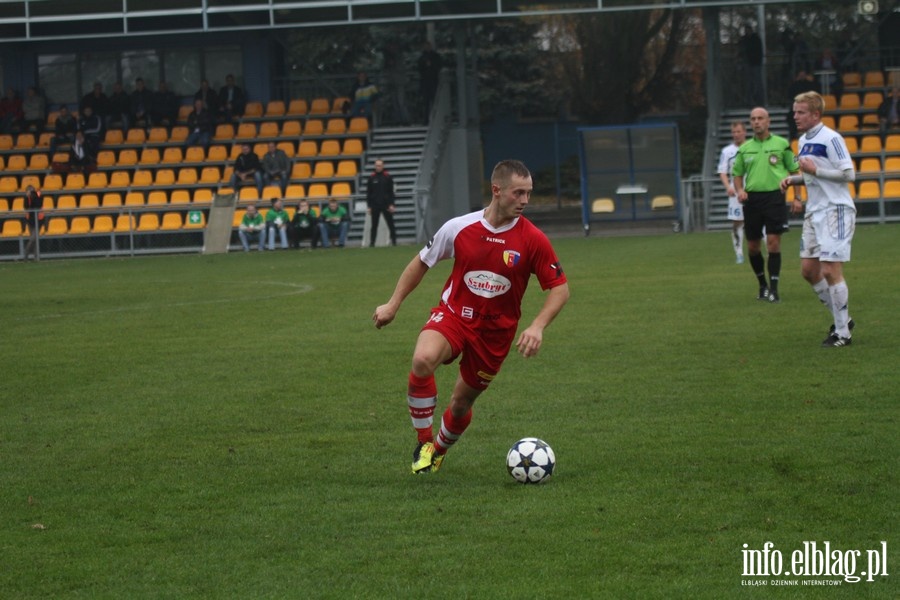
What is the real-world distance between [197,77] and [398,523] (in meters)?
34.4

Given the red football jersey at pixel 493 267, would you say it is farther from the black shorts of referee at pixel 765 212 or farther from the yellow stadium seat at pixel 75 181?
the yellow stadium seat at pixel 75 181

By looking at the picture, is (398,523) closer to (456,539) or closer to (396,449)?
(456,539)

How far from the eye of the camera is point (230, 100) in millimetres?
36406

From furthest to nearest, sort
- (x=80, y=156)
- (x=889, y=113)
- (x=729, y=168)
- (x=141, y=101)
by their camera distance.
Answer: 1. (x=141, y=101)
2. (x=80, y=156)
3. (x=889, y=113)
4. (x=729, y=168)

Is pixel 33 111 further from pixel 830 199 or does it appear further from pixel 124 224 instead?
pixel 830 199

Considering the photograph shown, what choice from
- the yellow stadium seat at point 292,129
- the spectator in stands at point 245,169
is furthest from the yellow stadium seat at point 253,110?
the spectator in stands at point 245,169

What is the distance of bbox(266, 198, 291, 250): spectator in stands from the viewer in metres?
30.6

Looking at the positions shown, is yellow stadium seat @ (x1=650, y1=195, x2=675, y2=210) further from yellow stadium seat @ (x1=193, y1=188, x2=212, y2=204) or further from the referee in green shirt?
the referee in green shirt

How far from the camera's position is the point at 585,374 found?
32.7 ft

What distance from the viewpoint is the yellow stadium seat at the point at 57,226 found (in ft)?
105

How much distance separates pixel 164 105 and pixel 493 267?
31.5m

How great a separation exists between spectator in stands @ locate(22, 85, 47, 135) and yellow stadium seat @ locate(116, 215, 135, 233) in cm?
681

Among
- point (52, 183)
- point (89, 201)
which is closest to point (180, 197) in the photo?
point (89, 201)

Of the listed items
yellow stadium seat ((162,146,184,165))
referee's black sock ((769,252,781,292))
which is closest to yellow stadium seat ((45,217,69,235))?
yellow stadium seat ((162,146,184,165))
